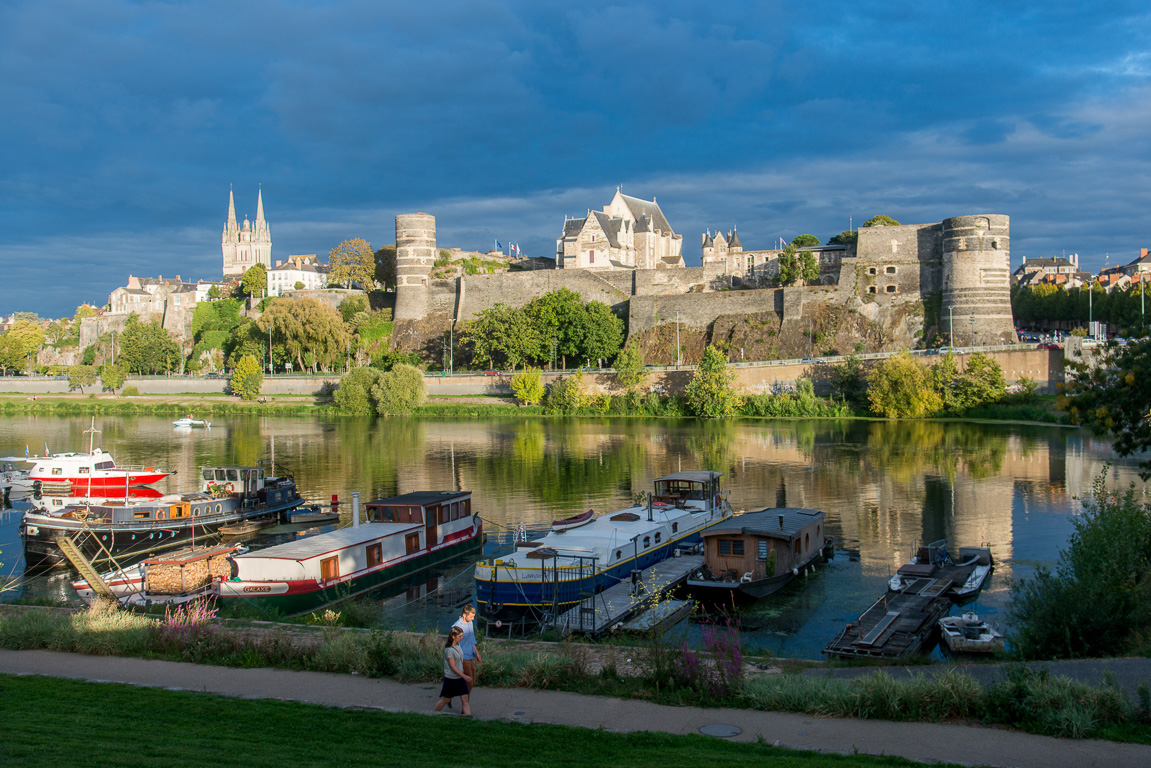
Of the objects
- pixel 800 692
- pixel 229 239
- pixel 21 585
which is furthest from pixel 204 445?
pixel 229 239

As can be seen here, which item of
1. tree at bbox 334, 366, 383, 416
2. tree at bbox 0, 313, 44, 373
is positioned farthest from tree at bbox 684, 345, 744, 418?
tree at bbox 0, 313, 44, 373

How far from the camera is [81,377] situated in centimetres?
8525

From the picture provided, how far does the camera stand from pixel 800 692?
9.23m

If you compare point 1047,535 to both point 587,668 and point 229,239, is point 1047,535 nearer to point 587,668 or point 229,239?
point 587,668

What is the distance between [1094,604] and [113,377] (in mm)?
87664

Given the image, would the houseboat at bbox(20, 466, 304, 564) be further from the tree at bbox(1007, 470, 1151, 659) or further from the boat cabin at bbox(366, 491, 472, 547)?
the tree at bbox(1007, 470, 1151, 659)

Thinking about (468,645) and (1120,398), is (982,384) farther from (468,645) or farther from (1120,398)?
(468,645)

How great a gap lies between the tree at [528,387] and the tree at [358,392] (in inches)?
437

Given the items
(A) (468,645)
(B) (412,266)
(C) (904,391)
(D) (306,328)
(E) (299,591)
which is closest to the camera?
(A) (468,645)

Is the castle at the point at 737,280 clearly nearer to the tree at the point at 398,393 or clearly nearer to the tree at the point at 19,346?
the tree at the point at 398,393

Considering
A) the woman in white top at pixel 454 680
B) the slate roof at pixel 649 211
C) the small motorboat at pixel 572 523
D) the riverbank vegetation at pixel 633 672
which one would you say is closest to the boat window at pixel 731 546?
the small motorboat at pixel 572 523

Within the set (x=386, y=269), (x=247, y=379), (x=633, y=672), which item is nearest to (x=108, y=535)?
(x=633, y=672)

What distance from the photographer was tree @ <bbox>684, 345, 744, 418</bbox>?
61000 mm

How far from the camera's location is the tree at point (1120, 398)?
46.7 feet
